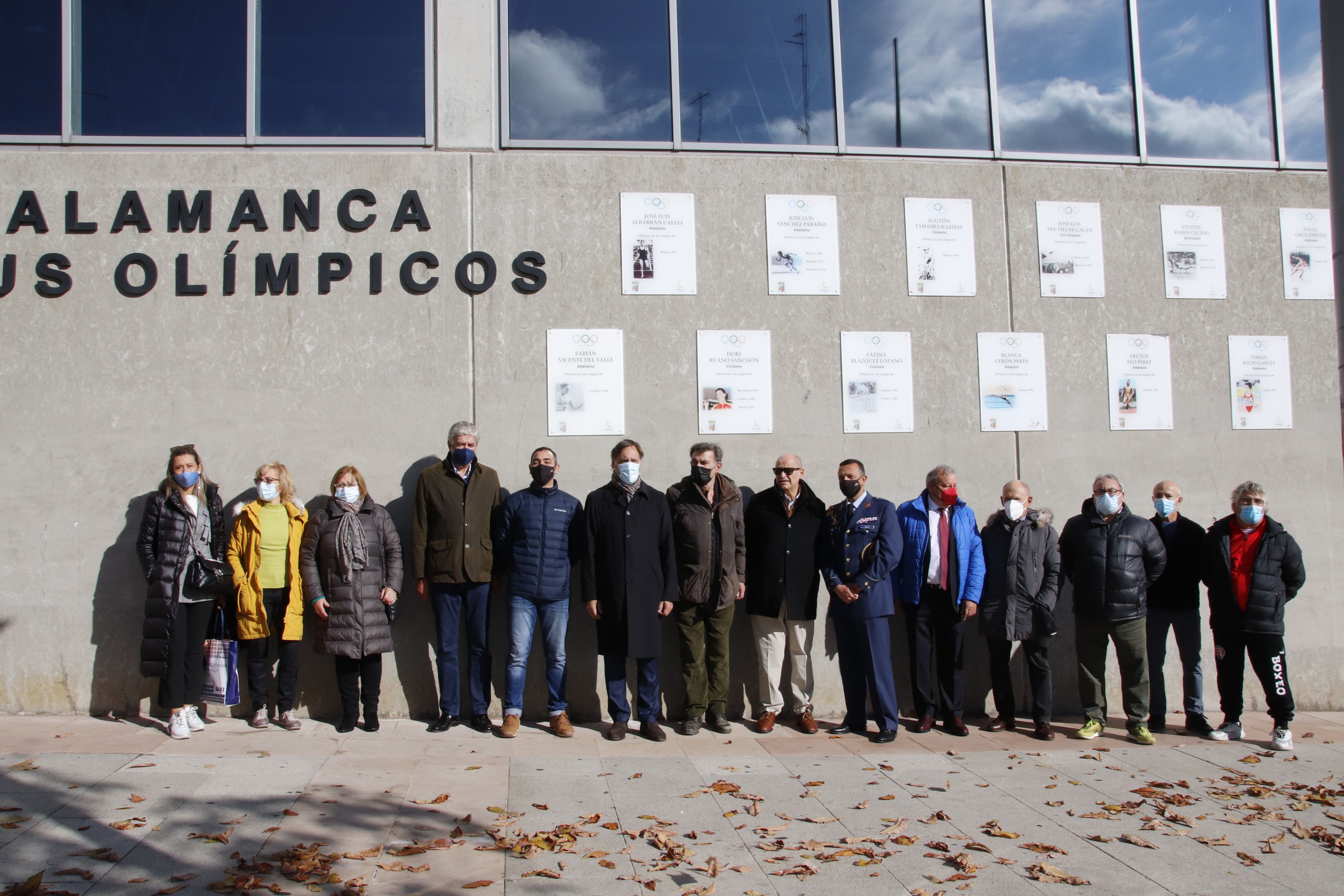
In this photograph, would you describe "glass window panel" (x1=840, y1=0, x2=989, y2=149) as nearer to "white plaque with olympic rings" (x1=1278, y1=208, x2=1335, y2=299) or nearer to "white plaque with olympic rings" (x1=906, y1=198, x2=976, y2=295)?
"white plaque with olympic rings" (x1=906, y1=198, x2=976, y2=295)

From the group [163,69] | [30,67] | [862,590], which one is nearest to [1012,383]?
[862,590]

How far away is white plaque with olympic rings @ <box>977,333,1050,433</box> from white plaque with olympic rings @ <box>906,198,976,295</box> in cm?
47

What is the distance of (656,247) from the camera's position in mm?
7070

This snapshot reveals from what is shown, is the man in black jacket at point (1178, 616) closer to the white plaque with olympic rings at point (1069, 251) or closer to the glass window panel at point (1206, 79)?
the white plaque with olympic rings at point (1069, 251)

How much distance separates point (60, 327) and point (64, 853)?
425 cm

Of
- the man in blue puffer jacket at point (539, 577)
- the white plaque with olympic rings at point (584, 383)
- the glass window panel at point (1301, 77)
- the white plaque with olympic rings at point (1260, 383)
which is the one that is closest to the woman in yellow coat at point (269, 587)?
the man in blue puffer jacket at point (539, 577)

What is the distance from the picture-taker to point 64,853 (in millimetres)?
3887

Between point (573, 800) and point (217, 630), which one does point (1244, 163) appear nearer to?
point (573, 800)

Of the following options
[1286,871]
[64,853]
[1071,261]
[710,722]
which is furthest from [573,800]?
[1071,261]

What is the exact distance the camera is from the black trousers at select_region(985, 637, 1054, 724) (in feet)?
21.1

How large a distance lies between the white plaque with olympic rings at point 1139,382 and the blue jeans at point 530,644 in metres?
4.71

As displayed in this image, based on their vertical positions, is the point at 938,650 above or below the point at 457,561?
below

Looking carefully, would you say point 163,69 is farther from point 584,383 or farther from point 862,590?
point 862,590

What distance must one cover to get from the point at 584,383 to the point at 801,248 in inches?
79.6
